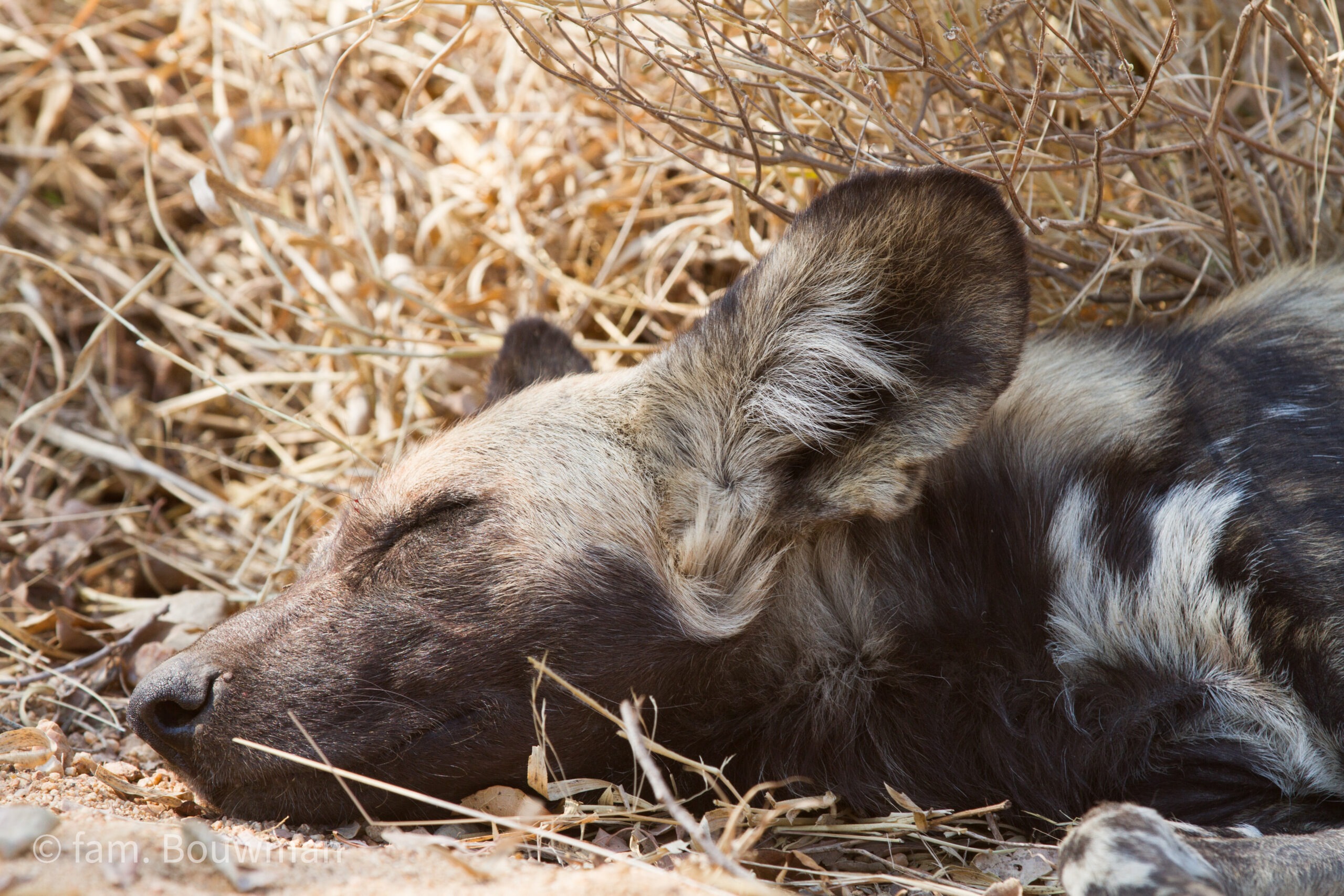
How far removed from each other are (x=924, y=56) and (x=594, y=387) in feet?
3.52

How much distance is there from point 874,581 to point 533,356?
1.22 metres

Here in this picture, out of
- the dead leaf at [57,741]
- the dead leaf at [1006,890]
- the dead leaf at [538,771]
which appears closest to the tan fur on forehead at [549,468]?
the dead leaf at [538,771]

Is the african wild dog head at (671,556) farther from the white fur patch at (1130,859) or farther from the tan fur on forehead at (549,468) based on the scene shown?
the white fur patch at (1130,859)

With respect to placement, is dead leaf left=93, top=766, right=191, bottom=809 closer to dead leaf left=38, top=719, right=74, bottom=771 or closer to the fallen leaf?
dead leaf left=38, top=719, right=74, bottom=771

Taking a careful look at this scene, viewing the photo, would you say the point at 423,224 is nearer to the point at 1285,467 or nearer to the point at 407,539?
the point at 407,539

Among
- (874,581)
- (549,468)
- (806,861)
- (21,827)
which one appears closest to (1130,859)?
(806,861)

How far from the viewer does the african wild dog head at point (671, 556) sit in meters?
2.24

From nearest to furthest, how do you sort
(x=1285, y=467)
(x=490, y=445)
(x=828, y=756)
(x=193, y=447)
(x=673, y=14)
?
(x=1285, y=467) < (x=828, y=756) < (x=490, y=445) < (x=673, y=14) < (x=193, y=447)

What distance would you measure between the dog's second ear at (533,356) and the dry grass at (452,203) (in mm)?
252

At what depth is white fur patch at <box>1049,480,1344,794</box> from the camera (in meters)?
2.16

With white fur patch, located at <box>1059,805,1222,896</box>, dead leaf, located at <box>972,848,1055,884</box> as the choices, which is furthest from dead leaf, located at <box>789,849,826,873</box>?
white fur patch, located at <box>1059,805,1222,896</box>

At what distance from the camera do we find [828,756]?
2.38 metres

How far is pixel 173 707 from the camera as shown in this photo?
2305 mm

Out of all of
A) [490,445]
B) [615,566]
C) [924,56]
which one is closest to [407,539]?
[490,445]
